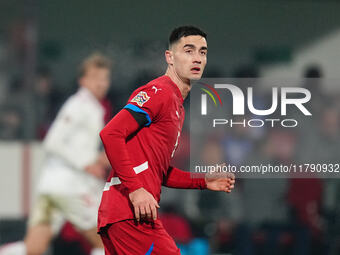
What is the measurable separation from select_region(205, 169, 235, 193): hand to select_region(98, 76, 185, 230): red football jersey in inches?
13.5

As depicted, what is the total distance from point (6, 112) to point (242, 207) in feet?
7.22

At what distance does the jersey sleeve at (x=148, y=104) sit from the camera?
333 centimetres

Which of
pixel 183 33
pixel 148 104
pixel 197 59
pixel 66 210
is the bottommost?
pixel 66 210

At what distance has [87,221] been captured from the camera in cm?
610

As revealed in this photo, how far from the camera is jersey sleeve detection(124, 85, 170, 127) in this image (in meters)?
3.33

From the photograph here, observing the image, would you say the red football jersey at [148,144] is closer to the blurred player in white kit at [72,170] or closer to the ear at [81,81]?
the blurred player in white kit at [72,170]

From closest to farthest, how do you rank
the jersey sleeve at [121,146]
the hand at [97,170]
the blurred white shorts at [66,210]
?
the jersey sleeve at [121,146] < the blurred white shorts at [66,210] < the hand at [97,170]

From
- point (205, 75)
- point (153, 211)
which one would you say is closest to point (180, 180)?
point (153, 211)

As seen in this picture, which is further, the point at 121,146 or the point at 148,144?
the point at 148,144

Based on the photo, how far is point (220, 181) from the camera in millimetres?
3750

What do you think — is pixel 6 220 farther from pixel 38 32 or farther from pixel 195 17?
pixel 195 17

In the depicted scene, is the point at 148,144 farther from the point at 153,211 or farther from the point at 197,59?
the point at 197,59

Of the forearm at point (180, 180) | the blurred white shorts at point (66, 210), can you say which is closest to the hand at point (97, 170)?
the blurred white shorts at point (66, 210)

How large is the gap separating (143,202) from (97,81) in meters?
3.33
